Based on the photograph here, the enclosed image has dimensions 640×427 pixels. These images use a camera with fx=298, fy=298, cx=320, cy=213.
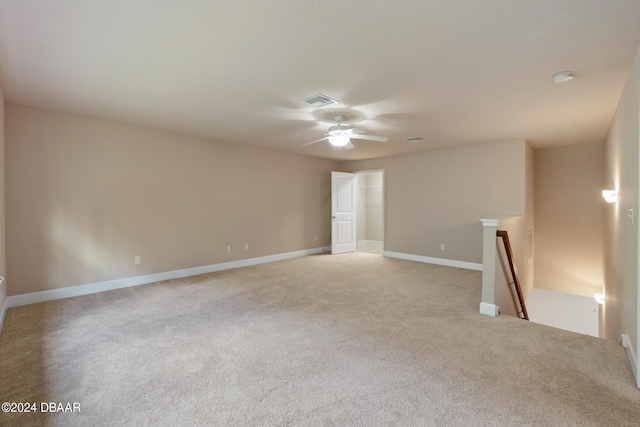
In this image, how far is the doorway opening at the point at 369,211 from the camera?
952 centimetres

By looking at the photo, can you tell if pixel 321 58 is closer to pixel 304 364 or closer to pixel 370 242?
pixel 304 364

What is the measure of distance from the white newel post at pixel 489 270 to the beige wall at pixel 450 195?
241 centimetres

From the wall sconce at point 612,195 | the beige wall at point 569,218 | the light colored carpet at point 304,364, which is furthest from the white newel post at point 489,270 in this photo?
the beige wall at point 569,218

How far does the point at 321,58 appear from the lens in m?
2.47

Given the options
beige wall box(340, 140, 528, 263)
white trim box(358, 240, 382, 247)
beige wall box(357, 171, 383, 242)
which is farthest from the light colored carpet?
beige wall box(357, 171, 383, 242)

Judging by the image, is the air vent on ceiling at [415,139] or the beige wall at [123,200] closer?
the beige wall at [123,200]

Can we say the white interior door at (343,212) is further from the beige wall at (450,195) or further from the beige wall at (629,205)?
the beige wall at (629,205)

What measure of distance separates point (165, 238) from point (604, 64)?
5.87 metres

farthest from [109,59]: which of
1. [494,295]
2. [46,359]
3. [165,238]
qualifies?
[494,295]

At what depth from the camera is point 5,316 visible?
3379mm

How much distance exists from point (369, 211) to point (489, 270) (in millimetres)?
6197

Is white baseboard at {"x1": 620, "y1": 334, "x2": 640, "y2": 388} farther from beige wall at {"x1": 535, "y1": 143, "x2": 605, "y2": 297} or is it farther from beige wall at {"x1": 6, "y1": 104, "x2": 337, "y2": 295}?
beige wall at {"x1": 6, "y1": 104, "x2": 337, "y2": 295}

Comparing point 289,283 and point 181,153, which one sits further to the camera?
point 181,153

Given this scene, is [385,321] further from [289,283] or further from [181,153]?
[181,153]
